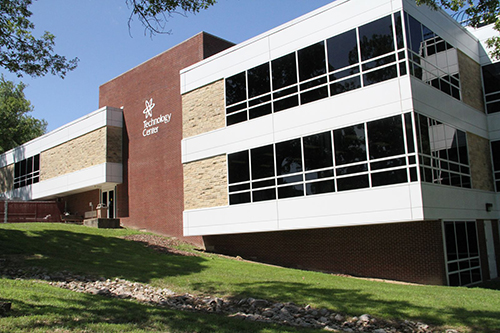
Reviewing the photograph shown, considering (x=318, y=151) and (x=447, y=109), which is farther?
(x=447, y=109)

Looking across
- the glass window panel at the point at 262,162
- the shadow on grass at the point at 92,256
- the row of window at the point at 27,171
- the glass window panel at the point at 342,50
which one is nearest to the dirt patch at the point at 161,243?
the shadow on grass at the point at 92,256

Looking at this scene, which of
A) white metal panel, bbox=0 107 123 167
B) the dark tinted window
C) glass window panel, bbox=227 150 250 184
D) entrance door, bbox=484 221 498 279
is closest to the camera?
the dark tinted window

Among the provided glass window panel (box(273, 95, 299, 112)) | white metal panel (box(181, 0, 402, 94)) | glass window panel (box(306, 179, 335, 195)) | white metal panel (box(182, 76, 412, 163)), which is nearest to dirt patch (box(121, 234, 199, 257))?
white metal panel (box(182, 76, 412, 163))

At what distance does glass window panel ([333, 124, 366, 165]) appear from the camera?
14023 millimetres

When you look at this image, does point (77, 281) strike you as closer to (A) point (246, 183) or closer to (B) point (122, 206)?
(A) point (246, 183)

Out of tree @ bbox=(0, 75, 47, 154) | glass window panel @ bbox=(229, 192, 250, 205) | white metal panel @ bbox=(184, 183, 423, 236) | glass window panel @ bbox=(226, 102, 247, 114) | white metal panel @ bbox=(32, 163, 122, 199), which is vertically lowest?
white metal panel @ bbox=(184, 183, 423, 236)

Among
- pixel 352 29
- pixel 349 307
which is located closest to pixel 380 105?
pixel 352 29

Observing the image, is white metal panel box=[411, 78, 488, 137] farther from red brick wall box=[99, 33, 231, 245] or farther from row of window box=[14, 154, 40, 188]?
row of window box=[14, 154, 40, 188]

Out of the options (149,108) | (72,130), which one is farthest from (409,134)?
(72,130)

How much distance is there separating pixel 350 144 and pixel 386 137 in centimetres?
128

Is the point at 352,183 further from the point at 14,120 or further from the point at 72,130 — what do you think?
the point at 14,120

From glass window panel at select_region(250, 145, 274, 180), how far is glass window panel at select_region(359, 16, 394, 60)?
5.15 metres

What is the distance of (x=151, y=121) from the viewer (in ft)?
80.4

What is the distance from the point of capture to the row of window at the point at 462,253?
568 inches
